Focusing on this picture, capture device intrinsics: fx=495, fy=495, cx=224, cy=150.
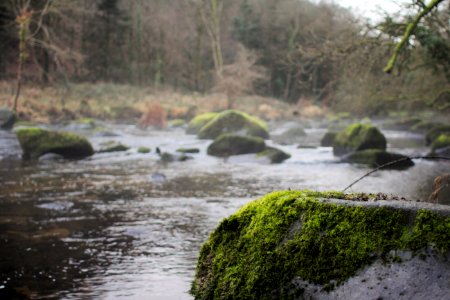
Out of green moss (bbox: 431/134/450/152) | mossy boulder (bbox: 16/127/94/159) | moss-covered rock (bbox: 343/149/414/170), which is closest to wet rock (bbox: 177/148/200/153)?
mossy boulder (bbox: 16/127/94/159)

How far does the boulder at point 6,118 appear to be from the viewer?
24.0 metres

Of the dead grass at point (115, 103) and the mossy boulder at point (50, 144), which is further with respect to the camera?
the dead grass at point (115, 103)

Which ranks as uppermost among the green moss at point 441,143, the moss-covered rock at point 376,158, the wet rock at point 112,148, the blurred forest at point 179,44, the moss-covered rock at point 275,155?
the blurred forest at point 179,44

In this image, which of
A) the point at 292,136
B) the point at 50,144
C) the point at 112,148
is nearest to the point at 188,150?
the point at 112,148

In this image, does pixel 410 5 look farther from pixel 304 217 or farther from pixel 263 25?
pixel 263 25

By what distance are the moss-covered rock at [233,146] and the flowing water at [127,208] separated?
21.9 inches

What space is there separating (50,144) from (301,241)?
15923 mm

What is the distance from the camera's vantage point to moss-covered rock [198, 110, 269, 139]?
87.2ft

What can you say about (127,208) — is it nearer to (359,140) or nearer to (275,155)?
(275,155)

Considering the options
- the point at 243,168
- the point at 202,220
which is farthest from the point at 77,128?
the point at 202,220

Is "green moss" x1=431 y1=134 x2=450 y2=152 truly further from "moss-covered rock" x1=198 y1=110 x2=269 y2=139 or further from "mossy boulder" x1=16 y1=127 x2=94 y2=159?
"mossy boulder" x1=16 y1=127 x2=94 y2=159

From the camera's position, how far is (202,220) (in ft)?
29.8

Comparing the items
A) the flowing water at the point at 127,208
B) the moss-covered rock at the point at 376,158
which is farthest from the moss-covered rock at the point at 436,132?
the moss-covered rock at the point at 376,158

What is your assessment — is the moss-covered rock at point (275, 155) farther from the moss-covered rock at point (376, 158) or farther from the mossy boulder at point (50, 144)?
the mossy boulder at point (50, 144)
